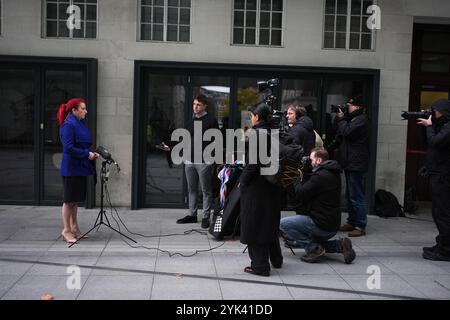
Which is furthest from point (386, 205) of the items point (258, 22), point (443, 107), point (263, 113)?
point (263, 113)

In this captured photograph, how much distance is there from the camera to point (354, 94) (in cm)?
975

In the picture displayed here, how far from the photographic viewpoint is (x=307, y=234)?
638cm

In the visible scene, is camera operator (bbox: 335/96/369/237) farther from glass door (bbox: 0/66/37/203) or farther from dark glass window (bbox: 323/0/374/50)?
glass door (bbox: 0/66/37/203)

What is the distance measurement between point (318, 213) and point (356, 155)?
212 cm

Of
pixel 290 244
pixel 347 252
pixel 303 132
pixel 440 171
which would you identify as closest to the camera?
pixel 347 252

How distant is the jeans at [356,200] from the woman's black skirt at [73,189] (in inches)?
156

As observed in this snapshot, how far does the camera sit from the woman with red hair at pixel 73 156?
6797mm

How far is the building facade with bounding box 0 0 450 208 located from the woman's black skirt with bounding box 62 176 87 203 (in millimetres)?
2316

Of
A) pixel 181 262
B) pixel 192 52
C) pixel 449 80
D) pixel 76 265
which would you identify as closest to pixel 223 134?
pixel 192 52

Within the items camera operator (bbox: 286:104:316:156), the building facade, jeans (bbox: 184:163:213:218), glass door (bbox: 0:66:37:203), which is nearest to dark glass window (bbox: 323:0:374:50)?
the building facade

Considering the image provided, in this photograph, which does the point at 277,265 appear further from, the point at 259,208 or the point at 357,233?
the point at 357,233

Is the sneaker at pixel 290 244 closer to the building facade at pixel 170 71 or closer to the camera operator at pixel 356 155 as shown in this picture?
the camera operator at pixel 356 155

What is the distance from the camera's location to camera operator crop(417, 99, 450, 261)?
21.5ft

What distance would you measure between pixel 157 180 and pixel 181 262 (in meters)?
3.53
